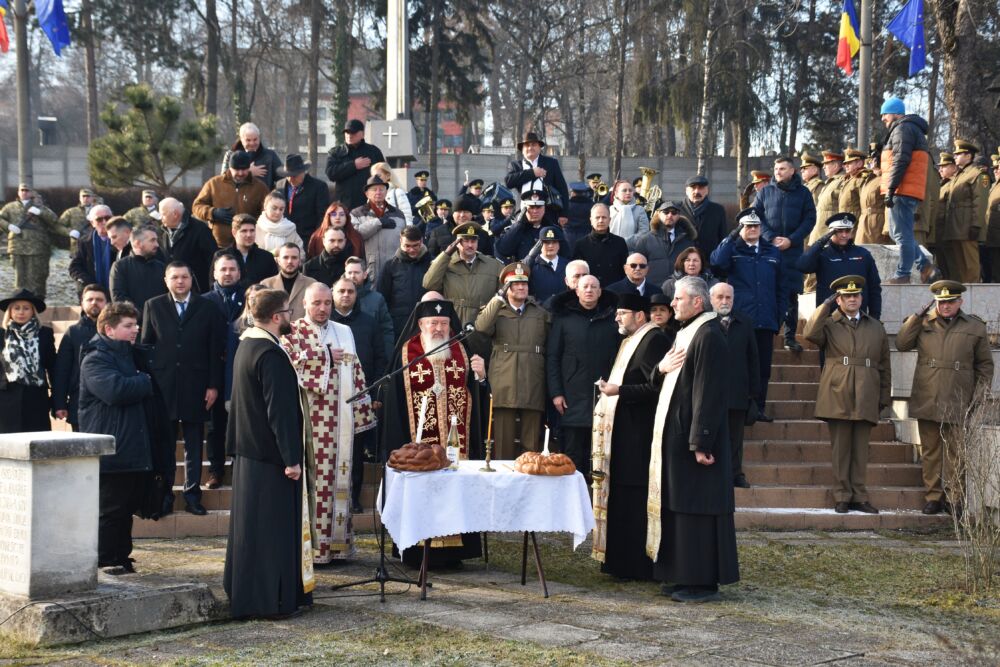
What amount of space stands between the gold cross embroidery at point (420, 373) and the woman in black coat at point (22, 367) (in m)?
2.91

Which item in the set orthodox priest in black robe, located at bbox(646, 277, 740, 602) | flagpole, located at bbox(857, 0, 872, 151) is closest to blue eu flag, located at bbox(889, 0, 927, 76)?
flagpole, located at bbox(857, 0, 872, 151)

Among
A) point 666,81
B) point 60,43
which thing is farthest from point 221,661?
point 666,81

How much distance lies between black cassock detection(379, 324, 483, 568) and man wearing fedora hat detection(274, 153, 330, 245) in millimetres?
4570

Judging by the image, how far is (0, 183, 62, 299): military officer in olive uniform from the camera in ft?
57.8

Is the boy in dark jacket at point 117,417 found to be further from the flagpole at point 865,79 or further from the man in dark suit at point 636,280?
the flagpole at point 865,79

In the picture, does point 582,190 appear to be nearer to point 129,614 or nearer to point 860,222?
point 860,222

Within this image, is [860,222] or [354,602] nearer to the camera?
[354,602]

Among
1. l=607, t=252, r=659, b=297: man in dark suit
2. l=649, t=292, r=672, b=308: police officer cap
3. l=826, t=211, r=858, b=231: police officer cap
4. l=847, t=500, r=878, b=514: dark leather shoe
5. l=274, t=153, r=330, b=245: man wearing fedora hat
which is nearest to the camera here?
l=649, t=292, r=672, b=308: police officer cap

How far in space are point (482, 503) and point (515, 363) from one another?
8.82 feet

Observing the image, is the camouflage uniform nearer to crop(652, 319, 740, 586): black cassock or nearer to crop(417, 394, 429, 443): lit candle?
crop(417, 394, 429, 443): lit candle

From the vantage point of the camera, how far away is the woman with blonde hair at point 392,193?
13586 mm

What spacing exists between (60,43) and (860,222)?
13357mm

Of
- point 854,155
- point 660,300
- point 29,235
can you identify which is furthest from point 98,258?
point 854,155

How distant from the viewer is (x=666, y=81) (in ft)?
106
